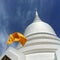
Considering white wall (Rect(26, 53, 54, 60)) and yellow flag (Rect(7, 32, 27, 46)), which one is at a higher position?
yellow flag (Rect(7, 32, 27, 46))

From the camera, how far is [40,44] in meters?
39.9

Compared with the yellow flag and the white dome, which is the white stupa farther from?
the yellow flag

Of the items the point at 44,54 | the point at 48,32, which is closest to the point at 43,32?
the point at 48,32

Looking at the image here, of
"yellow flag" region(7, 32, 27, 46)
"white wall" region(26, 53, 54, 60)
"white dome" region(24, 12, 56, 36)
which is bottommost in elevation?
"white wall" region(26, 53, 54, 60)

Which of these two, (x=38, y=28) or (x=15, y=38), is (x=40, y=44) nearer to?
(x=38, y=28)

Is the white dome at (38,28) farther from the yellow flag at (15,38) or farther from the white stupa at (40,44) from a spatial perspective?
the yellow flag at (15,38)

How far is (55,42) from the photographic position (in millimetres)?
40562

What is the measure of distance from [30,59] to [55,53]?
3069 mm

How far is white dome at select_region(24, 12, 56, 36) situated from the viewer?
141 ft

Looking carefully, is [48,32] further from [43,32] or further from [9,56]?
[9,56]

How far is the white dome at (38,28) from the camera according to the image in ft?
141

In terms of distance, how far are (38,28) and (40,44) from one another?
3.86 meters

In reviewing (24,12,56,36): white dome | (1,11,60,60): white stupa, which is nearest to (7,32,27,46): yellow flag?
(1,11,60,60): white stupa

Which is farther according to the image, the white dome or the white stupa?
the white dome
